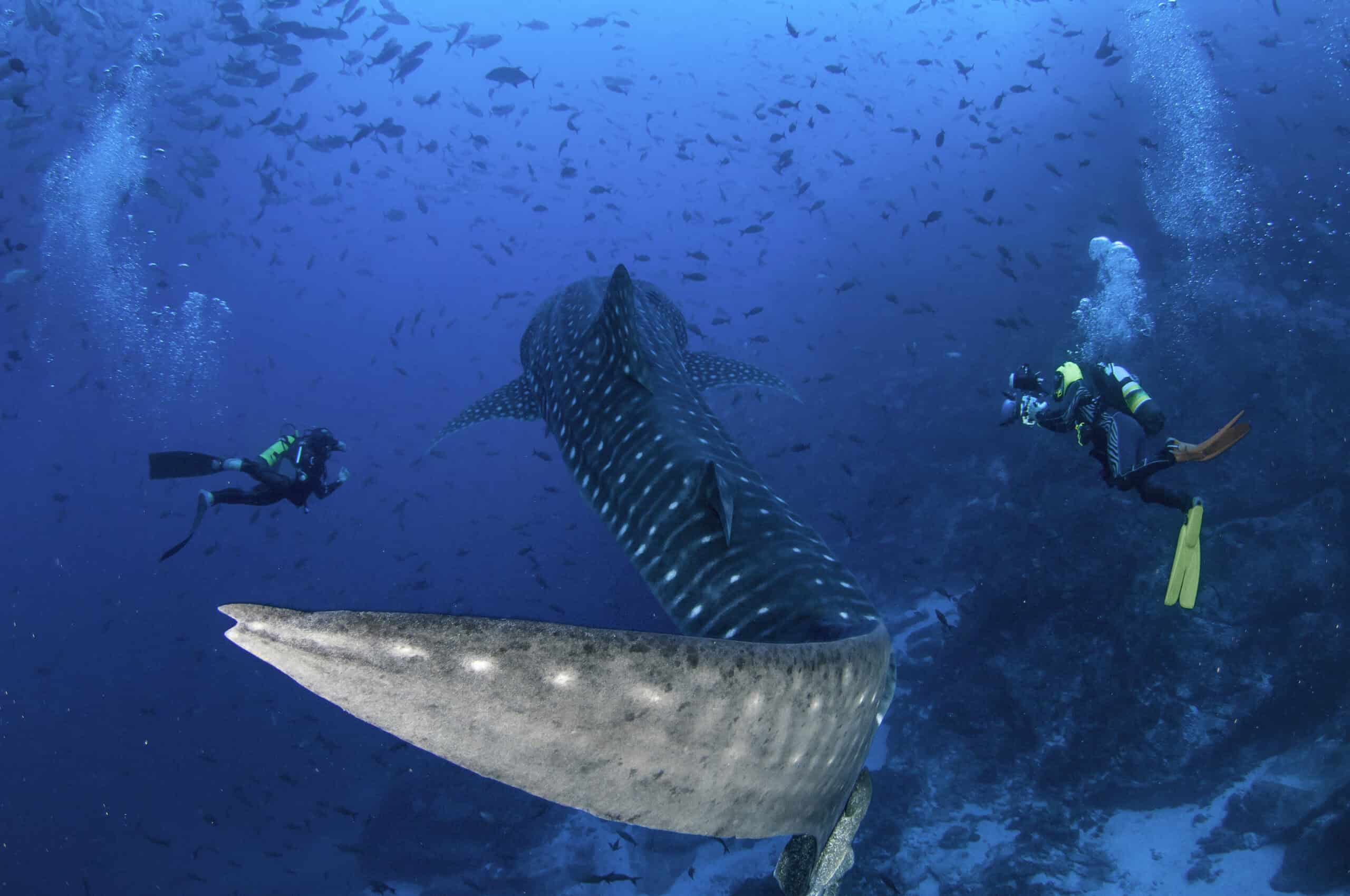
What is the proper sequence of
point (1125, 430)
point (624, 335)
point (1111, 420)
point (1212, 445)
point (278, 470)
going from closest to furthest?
1. point (624, 335)
2. point (1212, 445)
3. point (1111, 420)
4. point (1125, 430)
5. point (278, 470)

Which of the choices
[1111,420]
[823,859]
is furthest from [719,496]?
[1111,420]

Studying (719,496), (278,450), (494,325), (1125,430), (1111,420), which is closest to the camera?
(719,496)

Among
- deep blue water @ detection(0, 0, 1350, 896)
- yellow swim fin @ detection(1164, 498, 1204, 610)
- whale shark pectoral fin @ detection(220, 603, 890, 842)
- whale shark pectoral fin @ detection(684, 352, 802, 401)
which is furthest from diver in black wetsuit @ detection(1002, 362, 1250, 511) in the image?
whale shark pectoral fin @ detection(220, 603, 890, 842)

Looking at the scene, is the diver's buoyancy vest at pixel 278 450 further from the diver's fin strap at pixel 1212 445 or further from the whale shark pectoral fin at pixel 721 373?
the diver's fin strap at pixel 1212 445

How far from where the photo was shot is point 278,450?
10.6 meters

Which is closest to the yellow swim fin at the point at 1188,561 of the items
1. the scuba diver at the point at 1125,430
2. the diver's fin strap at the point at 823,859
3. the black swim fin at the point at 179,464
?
the scuba diver at the point at 1125,430

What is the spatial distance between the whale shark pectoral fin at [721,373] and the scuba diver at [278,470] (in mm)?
5479

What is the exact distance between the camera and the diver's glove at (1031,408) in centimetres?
789

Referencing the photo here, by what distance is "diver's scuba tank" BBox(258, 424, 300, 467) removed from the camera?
1034 cm

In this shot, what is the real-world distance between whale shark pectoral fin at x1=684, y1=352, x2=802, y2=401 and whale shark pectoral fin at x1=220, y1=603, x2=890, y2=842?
6.15 meters

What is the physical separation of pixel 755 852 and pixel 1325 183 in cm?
2647

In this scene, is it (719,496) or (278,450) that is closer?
(719,496)

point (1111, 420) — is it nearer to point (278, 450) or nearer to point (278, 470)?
point (278, 450)

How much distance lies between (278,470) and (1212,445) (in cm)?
1252
